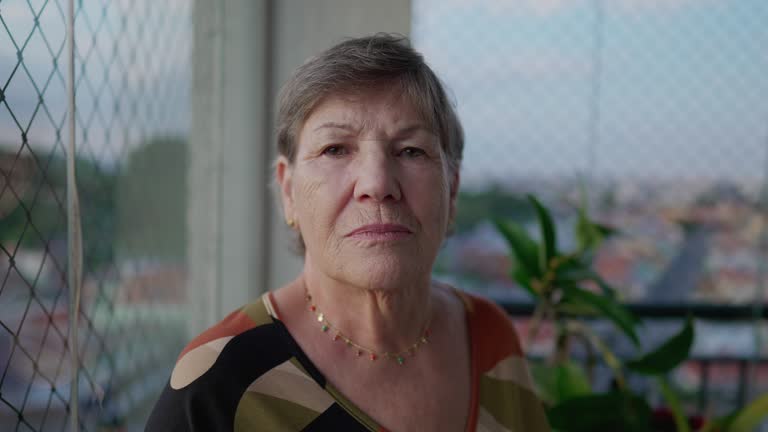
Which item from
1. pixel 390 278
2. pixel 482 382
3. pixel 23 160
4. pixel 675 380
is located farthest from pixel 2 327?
pixel 675 380

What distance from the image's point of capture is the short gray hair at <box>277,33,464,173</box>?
1.03 meters

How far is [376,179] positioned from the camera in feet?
3.24

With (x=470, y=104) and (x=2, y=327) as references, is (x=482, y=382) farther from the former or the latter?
(x=470, y=104)

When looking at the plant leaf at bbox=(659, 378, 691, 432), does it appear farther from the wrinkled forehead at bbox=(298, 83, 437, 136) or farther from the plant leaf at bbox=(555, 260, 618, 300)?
the wrinkled forehead at bbox=(298, 83, 437, 136)

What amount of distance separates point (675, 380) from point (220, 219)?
2128 mm

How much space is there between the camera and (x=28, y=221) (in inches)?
30.9

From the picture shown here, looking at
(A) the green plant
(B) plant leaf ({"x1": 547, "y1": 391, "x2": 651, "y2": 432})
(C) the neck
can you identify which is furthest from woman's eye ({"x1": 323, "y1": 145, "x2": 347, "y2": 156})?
(B) plant leaf ({"x1": 547, "y1": 391, "x2": 651, "y2": 432})

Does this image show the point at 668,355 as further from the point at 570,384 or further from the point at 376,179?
the point at 376,179

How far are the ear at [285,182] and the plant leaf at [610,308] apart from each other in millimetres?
830

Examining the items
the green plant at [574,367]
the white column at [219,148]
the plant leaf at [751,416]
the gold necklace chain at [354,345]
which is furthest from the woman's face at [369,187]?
the plant leaf at [751,416]

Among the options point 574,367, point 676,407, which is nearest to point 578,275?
point 574,367

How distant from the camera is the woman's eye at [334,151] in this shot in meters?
1.04

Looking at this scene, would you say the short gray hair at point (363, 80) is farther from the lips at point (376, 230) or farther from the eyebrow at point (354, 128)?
the lips at point (376, 230)

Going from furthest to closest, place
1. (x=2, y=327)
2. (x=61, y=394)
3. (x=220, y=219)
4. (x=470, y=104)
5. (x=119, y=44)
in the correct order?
(x=470, y=104)
(x=220, y=219)
(x=119, y=44)
(x=61, y=394)
(x=2, y=327)
